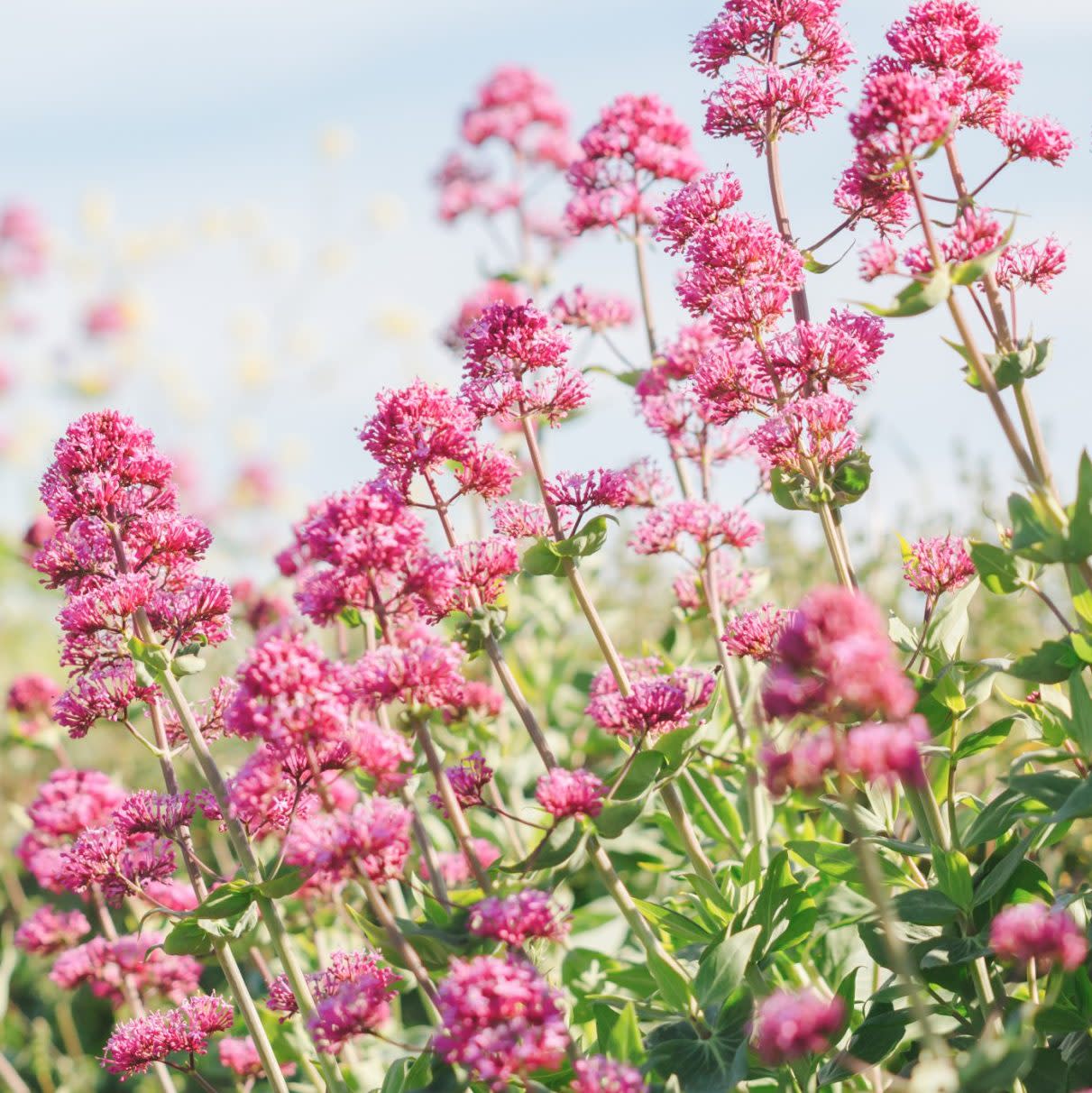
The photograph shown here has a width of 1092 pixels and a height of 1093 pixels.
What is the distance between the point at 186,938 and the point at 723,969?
1.32m

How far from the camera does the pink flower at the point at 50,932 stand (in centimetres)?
451

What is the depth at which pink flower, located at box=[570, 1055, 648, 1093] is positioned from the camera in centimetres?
209

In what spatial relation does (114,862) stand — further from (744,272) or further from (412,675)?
(744,272)

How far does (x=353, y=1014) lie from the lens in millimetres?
2434

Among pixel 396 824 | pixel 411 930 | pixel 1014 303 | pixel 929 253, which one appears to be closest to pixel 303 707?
pixel 396 824

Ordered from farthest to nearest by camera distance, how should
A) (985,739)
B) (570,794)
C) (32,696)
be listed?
(32,696) → (985,739) → (570,794)

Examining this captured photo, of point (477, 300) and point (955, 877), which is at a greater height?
point (477, 300)

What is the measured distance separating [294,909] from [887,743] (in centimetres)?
333

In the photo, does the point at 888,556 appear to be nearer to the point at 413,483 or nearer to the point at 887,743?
the point at 413,483

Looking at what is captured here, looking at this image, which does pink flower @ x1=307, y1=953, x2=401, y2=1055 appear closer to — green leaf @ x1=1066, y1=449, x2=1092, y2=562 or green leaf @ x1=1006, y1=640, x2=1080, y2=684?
green leaf @ x1=1006, y1=640, x2=1080, y2=684

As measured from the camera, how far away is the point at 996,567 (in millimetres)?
2852

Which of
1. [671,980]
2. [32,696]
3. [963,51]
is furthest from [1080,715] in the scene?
[32,696]

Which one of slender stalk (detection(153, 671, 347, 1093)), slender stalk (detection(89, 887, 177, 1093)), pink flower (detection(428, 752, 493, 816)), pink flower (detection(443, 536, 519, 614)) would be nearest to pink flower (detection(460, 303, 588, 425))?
pink flower (detection(443, 536, 519, 614))

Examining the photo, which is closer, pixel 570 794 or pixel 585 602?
pixel 570 794
